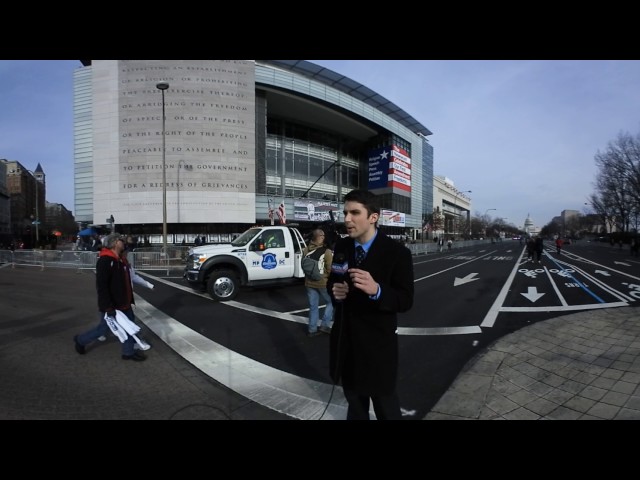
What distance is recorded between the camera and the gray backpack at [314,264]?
4855 mm

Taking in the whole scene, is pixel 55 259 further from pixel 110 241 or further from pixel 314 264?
pixel 314 264

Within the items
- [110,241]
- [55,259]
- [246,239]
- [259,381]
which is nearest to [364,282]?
[259,381]

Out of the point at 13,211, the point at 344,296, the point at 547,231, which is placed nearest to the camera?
the point at 344,296

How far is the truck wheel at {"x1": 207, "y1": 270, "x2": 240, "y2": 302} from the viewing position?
803 centimetres

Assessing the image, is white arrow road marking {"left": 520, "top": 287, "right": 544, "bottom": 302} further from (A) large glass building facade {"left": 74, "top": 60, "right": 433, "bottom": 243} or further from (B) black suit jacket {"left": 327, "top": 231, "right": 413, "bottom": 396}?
(A) large glass building facade {"left": 74, "top": 60, "right": 433, "bottom": 243}

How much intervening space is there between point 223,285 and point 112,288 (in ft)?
13.1

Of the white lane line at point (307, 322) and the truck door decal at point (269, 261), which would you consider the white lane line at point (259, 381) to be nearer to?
the white lane line at point (307, 322)

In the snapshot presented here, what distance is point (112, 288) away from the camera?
4.20 metres

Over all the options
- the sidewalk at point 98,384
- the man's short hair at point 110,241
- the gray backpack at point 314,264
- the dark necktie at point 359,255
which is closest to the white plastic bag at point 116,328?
the sidewalk at point 98,384

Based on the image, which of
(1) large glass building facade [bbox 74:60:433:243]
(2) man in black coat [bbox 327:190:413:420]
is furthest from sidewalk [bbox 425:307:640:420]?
(1) large glass building facade [bbox 74:60:433:243]
